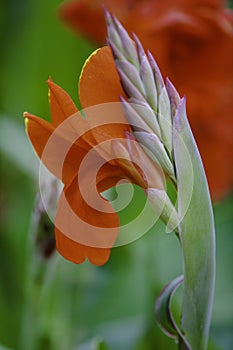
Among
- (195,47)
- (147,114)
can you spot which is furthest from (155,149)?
(195,47)

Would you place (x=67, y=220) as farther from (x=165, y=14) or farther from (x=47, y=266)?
(x=165, y=14)

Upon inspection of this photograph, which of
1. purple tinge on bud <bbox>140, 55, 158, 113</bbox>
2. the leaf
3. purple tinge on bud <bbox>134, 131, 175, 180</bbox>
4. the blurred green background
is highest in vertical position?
purple tinge on bud <bbox>140, 55, 158, 113</bbox>

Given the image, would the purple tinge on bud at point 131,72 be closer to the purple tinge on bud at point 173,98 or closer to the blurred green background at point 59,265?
the purple tinge on bud at point 173,98

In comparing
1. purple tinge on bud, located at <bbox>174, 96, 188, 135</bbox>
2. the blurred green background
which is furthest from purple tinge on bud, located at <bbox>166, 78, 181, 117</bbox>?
the blurred green background

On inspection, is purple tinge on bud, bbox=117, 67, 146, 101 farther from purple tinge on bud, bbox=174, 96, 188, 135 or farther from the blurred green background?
the blurred green background

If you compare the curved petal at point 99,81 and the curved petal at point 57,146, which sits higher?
the curved petal at point 99,81

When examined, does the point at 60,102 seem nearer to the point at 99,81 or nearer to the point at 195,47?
the point at 99,81

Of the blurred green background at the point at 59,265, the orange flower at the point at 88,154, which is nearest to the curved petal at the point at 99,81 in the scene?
the orange flower at the point at 88,154
